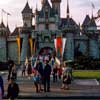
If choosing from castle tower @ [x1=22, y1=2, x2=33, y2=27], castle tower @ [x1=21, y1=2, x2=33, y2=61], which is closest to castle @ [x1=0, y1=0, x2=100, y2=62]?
castle tower @ [x1=21, y1=2, x2=33, y2=61]

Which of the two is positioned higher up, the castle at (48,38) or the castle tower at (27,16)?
the castle tower at (27,16)

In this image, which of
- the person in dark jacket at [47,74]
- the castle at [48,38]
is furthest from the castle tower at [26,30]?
the person in dark jacket at [47,74]

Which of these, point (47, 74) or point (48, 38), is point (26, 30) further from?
point (47, 74)

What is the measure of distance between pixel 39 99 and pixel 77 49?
86101 mm

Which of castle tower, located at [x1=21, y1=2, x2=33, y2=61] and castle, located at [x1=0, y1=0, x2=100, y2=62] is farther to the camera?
castle, located at [x1=0, y1=0, x2=100, y2=62]

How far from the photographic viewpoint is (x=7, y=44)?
110250mm

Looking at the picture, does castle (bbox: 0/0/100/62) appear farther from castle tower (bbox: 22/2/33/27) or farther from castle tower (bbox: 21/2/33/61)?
castle tower (bbox: 22/2/33/27)

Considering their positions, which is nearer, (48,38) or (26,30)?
(48,38)

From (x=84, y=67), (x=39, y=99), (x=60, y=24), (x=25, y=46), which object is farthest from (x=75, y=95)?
(x=60, y=24)

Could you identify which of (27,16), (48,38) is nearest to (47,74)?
(48,38)

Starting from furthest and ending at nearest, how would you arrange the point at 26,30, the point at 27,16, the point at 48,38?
the point at 27,16 → the point at 26,30 → the point at 48,38

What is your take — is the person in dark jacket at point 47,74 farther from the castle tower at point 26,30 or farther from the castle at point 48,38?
the castle at point 48,38

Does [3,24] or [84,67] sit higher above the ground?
[3,24]

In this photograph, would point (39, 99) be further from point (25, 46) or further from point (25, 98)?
point (25, 46)
